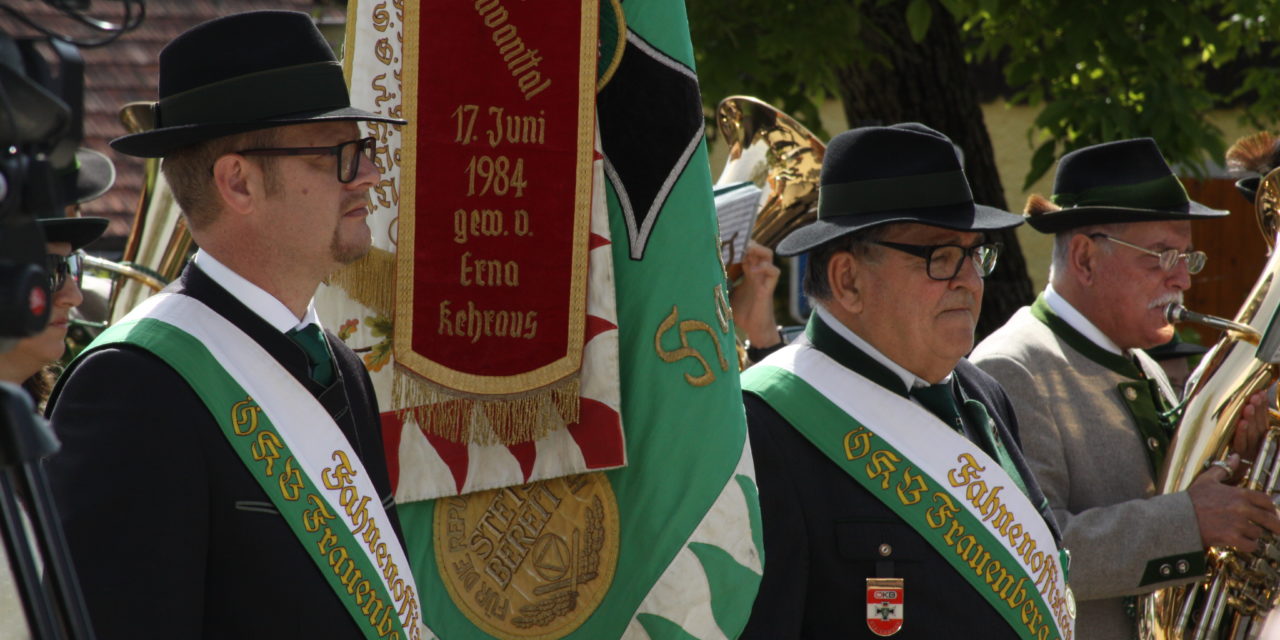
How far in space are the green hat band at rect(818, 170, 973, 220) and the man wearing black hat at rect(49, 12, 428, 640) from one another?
1.06 meters

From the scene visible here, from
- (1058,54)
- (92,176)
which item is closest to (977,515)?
(92,176)

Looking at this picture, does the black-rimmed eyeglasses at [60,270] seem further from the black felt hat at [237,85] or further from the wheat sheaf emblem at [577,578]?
the wheat sheaf emblem at [577,578]

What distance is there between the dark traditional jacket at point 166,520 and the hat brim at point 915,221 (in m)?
1.21

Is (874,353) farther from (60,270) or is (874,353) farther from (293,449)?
(60,270)

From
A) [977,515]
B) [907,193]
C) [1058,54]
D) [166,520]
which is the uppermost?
[1058,54]

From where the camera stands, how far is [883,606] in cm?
266

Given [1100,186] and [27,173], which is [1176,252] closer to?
[1100,186]

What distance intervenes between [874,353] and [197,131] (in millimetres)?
1412

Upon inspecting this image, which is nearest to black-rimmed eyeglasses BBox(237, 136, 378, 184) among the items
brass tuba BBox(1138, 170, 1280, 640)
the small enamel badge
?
the small enamel badge

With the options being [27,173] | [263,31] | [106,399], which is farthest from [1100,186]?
[27,173]

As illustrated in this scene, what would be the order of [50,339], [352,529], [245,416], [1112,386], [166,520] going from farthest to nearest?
[1112,386]
[50,339]
[352,529]
[245,416]
[166,520]

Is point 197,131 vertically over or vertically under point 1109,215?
over

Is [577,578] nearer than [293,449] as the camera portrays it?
No

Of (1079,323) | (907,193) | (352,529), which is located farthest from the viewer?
(1079,323)
